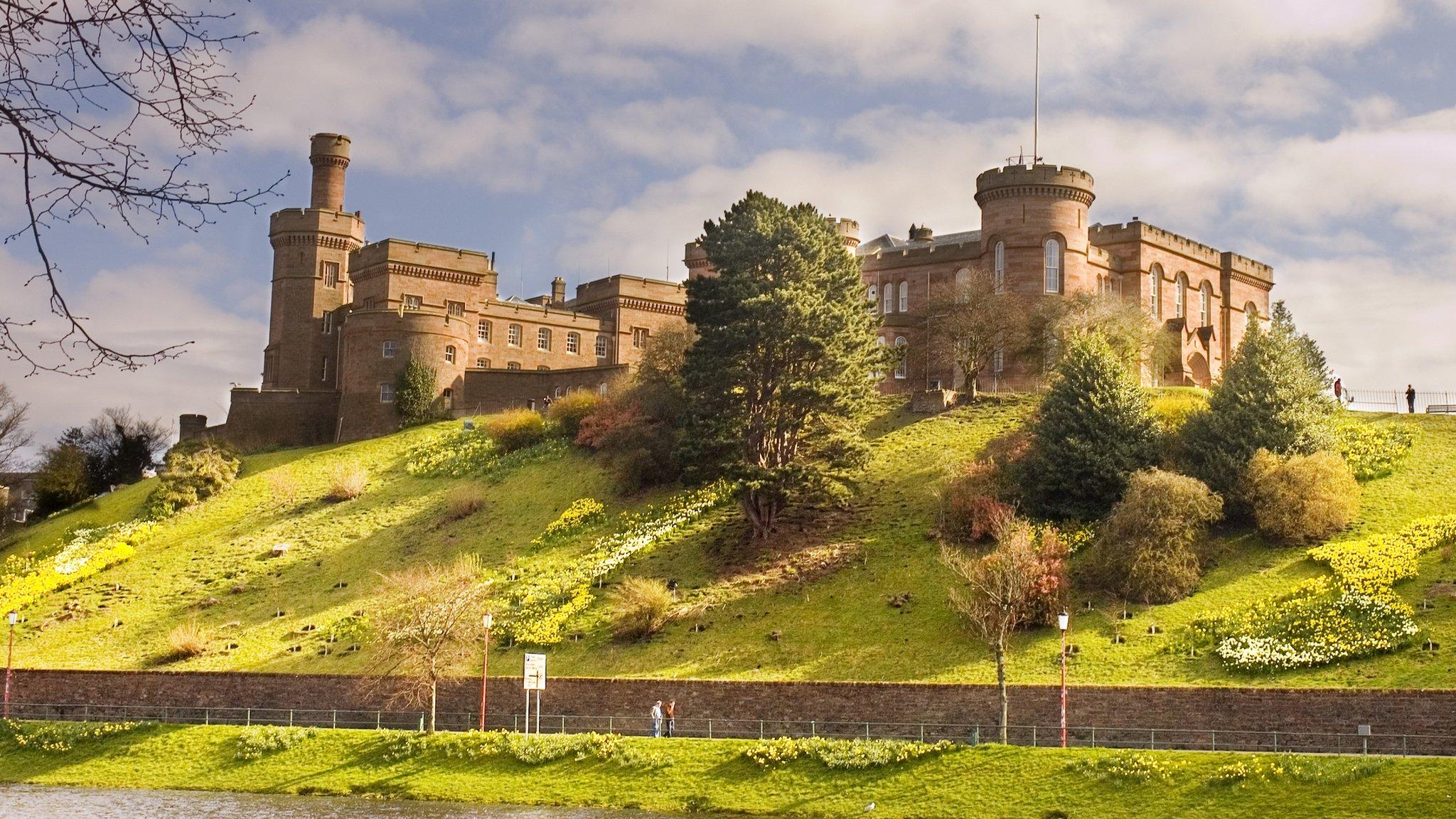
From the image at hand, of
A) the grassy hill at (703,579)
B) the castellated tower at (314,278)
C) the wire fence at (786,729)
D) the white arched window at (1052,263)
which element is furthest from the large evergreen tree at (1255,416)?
the castellated tower at (314,278)

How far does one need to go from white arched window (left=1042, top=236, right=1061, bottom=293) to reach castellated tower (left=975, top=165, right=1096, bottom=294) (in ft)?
0.11

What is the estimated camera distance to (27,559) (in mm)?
63094

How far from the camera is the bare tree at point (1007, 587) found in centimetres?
3878

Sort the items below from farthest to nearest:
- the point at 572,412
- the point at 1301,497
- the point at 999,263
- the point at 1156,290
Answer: the point at 1156,290, the point at 999,263, the point at 572,412, the point at 1301,497

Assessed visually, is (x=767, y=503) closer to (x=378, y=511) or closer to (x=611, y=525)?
(x=611, y=525)

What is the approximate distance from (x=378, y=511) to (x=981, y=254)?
30.1m

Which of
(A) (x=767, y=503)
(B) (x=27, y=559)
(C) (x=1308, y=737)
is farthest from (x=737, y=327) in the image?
(B) (x=27, y=559)

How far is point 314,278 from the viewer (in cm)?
8662

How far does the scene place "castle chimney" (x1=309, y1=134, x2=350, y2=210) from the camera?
293 ft

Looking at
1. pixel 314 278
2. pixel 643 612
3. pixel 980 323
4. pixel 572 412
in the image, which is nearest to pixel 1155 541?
pixel 643 612

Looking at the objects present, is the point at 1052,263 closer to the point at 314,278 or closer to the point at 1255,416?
the point at 1255,416

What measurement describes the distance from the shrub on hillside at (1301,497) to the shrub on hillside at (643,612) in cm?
1876

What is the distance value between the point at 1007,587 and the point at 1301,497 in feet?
38.2

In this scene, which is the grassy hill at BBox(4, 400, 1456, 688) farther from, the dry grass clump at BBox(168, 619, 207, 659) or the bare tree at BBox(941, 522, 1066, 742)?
the bare tree at BBox(941, 522, 1066, 742)
